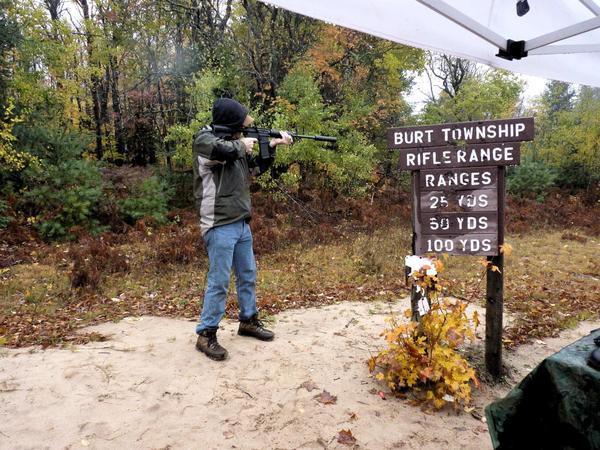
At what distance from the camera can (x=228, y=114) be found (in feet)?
12.9

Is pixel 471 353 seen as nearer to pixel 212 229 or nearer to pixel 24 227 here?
pixel 212 229

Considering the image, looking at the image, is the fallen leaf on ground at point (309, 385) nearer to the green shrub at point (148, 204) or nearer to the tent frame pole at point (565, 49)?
the tent frame pole at point (565, 49)

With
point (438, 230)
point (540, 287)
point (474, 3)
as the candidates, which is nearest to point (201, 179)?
point (438, 230)

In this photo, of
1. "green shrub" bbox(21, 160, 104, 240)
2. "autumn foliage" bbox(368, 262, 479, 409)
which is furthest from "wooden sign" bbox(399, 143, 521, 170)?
"green shrub" bbox(21, 160, 104, 240)

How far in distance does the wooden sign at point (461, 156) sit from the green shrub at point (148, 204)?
29.5 feet

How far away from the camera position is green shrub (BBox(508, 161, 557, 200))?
52.4ft

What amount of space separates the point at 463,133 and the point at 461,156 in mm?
183

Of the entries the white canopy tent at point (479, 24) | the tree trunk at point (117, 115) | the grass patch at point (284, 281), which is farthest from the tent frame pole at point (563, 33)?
the tree trunk at point (117, 115)

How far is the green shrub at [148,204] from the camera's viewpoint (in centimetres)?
1151

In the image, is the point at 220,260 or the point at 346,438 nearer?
the point at 346,438

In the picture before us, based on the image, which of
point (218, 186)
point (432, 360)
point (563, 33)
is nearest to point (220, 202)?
point (218, 186)

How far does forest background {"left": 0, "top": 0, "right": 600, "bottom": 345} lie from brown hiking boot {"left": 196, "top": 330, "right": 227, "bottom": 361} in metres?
1.71

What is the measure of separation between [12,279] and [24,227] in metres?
3.59

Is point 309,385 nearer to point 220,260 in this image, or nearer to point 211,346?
point 211,346
